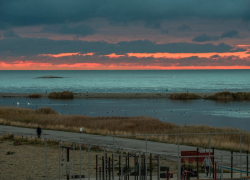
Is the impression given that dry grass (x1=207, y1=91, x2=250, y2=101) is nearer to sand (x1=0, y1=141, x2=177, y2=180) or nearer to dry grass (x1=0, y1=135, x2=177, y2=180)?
dry grass (x1=0, y1=135, x2=177, y2=180)

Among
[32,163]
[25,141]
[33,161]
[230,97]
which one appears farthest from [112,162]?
[230,97]

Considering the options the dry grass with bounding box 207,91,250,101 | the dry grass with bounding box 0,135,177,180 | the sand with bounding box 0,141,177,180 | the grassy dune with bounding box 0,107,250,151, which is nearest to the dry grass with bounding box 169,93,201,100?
the dry grass with bounding box 207,91,250,101

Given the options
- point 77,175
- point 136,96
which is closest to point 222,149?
point 77,175

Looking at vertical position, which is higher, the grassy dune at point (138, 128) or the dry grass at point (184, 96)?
the dry grass at point (184, 96)

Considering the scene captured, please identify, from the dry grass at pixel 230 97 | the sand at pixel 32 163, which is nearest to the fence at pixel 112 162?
the sand at pixel 32 163

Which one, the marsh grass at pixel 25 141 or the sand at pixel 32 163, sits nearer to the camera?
the sand at pixel 32 163

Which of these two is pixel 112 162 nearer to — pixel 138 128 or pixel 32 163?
pixel 32 163

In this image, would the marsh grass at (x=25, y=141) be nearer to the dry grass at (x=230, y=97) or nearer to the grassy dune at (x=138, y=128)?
the grassy dune at (x=138, y=128)

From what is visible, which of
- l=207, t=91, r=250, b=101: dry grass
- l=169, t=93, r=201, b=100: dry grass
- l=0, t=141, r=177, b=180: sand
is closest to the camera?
l=0, t=141, r=177, b=180: sand

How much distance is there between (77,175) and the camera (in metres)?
23.0

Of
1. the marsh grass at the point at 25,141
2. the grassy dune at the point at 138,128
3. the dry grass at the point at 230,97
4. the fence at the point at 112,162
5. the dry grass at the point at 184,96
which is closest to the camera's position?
the fence at the point at 112,162

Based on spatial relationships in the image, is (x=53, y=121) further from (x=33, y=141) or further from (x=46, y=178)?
(x=46, y=178)

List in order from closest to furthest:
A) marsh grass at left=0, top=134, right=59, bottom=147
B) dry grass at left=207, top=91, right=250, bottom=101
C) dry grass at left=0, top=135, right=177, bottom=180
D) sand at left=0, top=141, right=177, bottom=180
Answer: sand at left=0, top=141, right=177, bottom=180 → dry grass at left=0, top=135, right=177, bottom=180 → marsh grass at left=0, top=134, right=59, bottom=147 → dry grass at left=207, top=91, right=250, bottom=101

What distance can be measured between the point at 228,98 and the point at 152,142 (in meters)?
78.3
